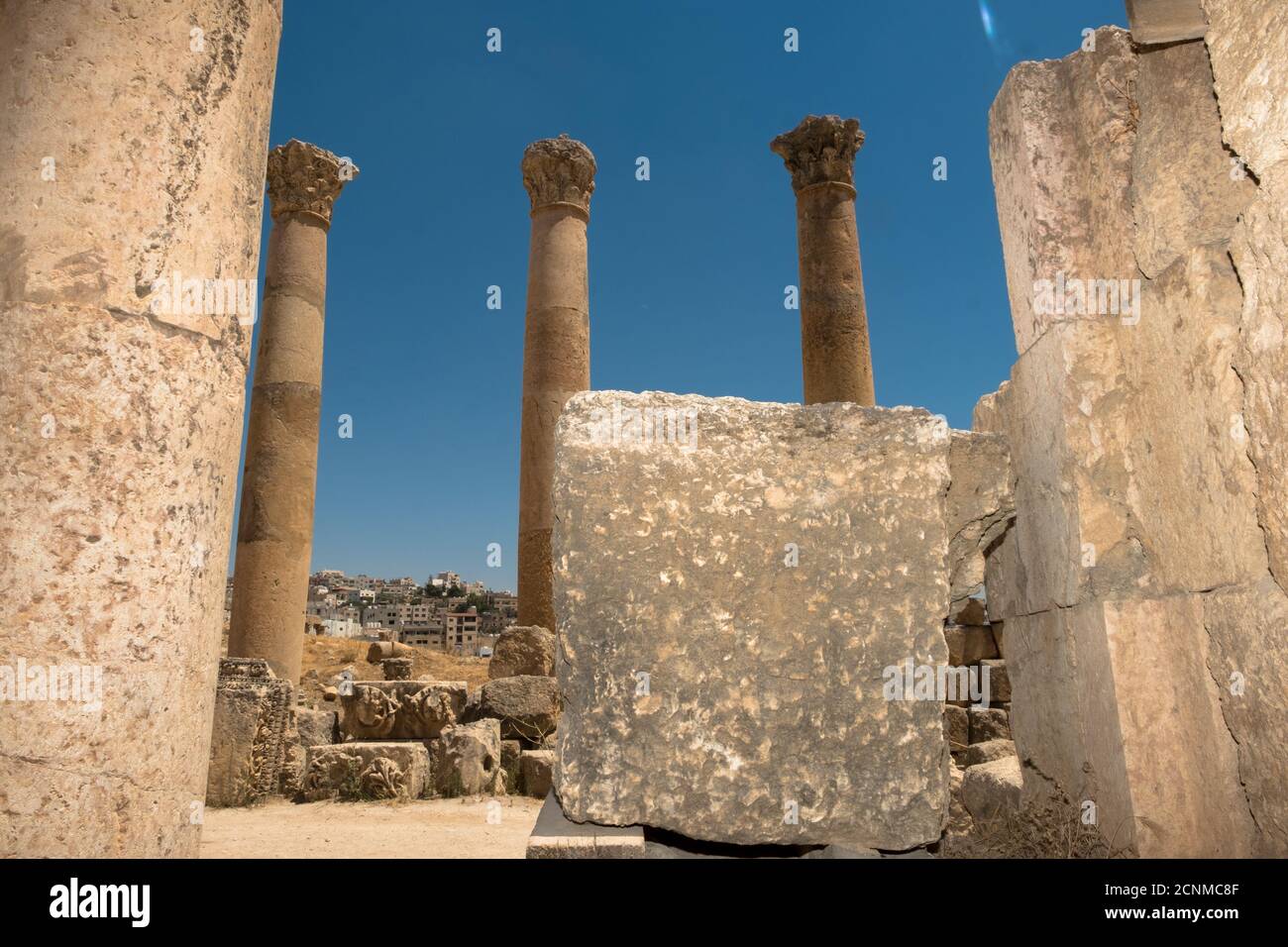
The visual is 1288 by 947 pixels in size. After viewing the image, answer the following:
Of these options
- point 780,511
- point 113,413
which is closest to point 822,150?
point 780,511

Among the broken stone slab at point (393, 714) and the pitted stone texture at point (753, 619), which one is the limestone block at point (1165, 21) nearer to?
the pitted stone texture at point (753, 619)

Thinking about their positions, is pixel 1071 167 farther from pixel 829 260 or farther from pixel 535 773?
pixel 829 260

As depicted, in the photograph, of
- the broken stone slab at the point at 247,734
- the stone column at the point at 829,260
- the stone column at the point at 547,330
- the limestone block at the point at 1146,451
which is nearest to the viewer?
the limestone block at the point at 1146,451

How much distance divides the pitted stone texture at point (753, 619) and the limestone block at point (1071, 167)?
3.49 ft

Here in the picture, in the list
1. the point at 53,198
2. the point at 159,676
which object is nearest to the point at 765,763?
the point at 159,676

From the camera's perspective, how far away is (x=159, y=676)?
2406 mm

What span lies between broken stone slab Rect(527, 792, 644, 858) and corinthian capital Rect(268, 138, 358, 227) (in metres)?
11.5

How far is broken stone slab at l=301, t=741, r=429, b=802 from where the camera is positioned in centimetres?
705

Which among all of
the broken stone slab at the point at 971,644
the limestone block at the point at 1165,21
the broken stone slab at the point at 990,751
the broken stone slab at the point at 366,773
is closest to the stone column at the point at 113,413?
the limestone block at the point at 1165,21

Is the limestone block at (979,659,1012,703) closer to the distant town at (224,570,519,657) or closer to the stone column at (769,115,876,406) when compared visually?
the stone column at (769,115,876,406)

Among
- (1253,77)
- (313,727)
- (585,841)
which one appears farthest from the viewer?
(313,727)

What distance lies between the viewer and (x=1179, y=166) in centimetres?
286

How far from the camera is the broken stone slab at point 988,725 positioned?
880 cm

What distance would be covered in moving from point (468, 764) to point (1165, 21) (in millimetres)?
7016
